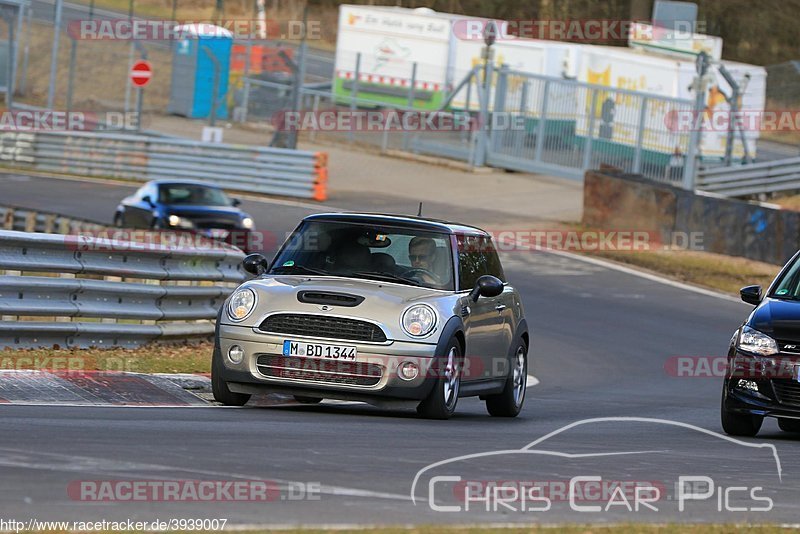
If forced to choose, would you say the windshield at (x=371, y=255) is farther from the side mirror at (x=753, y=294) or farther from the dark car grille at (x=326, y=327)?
the side mirror at (x=753, y=294)

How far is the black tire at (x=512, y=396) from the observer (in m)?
12.5

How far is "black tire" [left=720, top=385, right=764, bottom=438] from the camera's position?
11.5m

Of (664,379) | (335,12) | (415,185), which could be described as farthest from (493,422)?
(335,12)

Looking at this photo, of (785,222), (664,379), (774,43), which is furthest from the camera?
(774,43)

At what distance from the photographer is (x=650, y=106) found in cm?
3656

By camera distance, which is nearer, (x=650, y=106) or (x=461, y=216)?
(x=461, y=216)

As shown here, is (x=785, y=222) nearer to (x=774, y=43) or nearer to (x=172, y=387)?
(x=172, y=387)

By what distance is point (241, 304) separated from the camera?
432 inches

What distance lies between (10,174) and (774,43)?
111 ft

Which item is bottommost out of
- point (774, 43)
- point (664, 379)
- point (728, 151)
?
point (664, 379)

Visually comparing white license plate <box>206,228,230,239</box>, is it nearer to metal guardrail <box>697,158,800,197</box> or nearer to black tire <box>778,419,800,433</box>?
black tire <box>778,419,800,433</box>

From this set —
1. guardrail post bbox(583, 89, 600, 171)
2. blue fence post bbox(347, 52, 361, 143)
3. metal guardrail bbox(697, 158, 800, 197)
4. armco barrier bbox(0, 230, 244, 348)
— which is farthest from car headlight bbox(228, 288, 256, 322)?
blue fence post bbox(347, 52, 361, 143)

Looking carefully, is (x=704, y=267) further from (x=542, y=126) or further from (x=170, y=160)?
(x=170, y=160)

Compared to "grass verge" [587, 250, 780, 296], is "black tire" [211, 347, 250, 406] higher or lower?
higher
